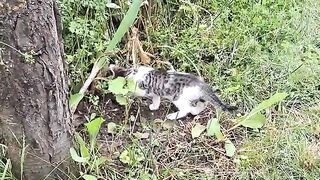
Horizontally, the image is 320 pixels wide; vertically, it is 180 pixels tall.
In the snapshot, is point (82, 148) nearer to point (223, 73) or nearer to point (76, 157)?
point (76, 157)

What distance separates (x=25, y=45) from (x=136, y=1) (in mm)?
644

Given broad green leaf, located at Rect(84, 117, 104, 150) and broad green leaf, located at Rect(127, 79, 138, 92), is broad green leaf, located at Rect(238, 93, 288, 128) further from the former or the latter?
broad green leaf, located at Rect(84, 117, 104, 150)

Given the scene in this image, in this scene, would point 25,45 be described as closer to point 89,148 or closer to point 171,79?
point 89,148

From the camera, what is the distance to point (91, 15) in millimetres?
2799

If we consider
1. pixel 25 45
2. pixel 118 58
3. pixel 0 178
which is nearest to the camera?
pixel 25 45

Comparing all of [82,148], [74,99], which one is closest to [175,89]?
[74,99]

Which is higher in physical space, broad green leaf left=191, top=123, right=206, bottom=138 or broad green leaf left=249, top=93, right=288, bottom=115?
broad green leaf left=249, top=93, right=288, bottom=115

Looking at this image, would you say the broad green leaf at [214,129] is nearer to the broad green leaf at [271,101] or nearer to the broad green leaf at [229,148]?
the broad green leaf at [229,148]

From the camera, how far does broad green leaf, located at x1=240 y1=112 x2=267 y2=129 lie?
8.41ft

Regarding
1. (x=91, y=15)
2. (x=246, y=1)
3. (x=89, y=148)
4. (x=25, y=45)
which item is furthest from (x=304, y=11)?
(x=25, y=45)

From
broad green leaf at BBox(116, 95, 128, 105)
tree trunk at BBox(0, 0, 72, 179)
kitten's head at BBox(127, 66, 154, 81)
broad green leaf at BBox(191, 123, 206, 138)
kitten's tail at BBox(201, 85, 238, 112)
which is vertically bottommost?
broad green leaf at BBox(191, 123, 206, 138)

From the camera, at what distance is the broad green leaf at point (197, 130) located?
2574 mm

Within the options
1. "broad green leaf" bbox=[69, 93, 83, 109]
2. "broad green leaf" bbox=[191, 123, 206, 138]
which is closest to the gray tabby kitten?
"broad green leaf" bbox=[191, 123, 206, 138]

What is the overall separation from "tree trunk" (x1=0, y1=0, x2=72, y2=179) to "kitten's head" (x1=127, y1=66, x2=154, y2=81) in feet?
1.89
